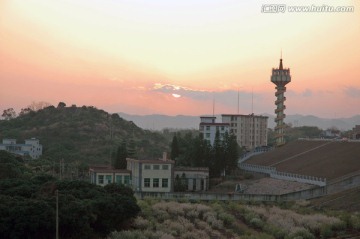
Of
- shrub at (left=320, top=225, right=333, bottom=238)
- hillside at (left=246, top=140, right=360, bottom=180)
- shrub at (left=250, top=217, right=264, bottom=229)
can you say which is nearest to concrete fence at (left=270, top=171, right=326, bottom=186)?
hillside at (left=246, top=140, right=360, bottom=180)

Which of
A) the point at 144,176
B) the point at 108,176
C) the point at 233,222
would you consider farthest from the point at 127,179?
the point at 233,222

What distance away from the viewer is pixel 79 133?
94.8 meters

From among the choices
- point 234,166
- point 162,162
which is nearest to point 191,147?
point 234,166

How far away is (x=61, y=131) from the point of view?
95.9m

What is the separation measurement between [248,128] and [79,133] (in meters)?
30.0

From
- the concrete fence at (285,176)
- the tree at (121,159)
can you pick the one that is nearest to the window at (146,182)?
the tree at (121,159)

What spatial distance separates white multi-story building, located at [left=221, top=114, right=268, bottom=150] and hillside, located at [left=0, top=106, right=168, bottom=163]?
42.8 ft

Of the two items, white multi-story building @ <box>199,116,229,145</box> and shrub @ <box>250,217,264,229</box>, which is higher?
white multi-story building @ <box>199,116,229,145</box>

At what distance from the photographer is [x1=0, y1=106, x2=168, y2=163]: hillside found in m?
81.2

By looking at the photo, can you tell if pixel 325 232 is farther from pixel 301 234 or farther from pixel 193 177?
pixel 193 177

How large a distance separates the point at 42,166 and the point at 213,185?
20.3 metres

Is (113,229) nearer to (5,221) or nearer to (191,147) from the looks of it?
(5,221)

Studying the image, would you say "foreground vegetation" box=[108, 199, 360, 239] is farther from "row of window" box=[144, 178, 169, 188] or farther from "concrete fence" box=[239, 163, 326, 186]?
"row of window" box=[144, 178, 169, 188]

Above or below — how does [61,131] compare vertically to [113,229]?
above
